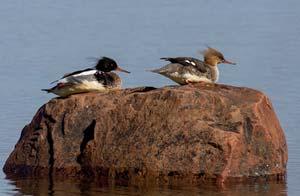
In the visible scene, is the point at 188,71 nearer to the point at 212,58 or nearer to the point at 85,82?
the point at 212,58

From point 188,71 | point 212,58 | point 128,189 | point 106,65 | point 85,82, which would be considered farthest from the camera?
point 212,58

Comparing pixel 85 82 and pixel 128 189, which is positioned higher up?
pixel 85 82

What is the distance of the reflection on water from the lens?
11.5 m

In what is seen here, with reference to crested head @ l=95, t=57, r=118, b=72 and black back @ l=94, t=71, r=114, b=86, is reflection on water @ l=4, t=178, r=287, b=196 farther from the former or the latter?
crested head @ l=95, t=57, r=118, b=72

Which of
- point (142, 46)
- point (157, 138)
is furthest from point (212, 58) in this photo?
point (142, 46)

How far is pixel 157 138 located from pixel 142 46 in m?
8.33

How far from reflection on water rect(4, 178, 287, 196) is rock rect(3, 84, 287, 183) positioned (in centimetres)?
16

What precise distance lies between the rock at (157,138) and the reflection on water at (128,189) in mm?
163

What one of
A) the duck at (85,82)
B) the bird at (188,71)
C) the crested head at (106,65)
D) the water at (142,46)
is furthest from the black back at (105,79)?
the water at (142,46)

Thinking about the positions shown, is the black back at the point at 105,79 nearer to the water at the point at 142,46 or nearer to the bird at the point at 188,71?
the bird at the point at 188,71

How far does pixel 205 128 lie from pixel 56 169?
1723mm

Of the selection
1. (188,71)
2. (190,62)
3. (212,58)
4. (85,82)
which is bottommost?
(85,82)

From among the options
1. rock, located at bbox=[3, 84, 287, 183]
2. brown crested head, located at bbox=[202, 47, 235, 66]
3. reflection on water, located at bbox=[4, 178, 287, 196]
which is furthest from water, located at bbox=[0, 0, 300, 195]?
brown crested head, located at bbox=[202, 47, 235, 66]

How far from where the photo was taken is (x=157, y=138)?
11.9m
